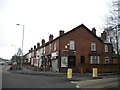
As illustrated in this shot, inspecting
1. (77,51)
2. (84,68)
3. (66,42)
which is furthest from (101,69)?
(66,42)

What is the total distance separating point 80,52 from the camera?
120 ft

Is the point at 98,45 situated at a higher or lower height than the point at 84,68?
higher

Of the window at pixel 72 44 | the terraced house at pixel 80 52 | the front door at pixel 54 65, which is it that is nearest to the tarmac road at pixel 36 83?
the terraced house at pixel 80 52

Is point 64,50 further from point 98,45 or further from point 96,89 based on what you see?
point 96,89

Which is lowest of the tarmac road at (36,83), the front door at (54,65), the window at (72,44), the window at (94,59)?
the tarmac road at (36,83)

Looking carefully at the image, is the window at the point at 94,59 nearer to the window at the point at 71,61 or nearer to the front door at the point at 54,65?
the window at the point at 71,61

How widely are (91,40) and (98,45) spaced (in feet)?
5.97

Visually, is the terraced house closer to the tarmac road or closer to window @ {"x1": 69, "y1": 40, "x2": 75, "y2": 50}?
window @ {"x1": 69, "y1": 40, "x2": 75, "y2": 50}

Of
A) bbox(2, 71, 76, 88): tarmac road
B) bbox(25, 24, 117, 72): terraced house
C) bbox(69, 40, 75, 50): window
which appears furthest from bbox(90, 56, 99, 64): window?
bbox(2, 71, 76, 88): tarmac road

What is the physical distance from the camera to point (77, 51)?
119 feet

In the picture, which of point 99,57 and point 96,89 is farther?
point 99,57

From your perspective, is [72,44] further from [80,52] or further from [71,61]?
[71,61]

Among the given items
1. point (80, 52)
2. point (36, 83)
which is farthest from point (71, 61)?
point (36, 83)

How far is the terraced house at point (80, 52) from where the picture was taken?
3456 centimetres
